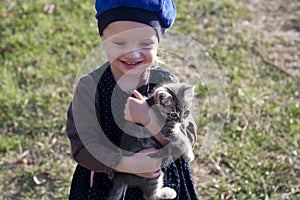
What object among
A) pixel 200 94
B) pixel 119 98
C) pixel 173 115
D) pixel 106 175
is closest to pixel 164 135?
pixel 173 115

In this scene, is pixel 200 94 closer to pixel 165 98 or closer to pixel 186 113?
pixel 186 113

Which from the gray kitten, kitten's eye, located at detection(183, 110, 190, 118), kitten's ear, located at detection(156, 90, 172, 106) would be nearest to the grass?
the gray kitten

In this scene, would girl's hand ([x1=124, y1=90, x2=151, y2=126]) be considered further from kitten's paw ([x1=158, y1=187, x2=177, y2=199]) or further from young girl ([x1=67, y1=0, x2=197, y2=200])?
kitten's paw ([x1=158, y1=187, x2=177, y2=199])

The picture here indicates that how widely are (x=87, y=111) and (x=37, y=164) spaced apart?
142 centimetres

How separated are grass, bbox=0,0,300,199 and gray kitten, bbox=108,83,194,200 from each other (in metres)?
1.11

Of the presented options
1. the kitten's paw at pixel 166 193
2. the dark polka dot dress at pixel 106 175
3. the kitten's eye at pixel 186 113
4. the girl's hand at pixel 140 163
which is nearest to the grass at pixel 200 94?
the dark polka dot dress at pixel 106 175

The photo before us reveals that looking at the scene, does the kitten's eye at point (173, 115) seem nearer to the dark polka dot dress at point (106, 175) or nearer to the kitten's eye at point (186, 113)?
the kitten's eye at point (186, 113)

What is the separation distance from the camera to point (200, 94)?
4176 millimetres

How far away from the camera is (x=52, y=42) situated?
15.5 ft

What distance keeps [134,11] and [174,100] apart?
0.41 metres

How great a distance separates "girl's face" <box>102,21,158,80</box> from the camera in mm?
2191

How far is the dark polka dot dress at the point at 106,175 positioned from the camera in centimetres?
240

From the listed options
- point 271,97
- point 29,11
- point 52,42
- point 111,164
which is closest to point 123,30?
point 111,164

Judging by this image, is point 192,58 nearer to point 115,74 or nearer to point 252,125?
point 252,125
